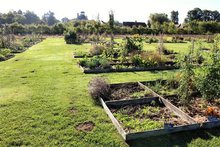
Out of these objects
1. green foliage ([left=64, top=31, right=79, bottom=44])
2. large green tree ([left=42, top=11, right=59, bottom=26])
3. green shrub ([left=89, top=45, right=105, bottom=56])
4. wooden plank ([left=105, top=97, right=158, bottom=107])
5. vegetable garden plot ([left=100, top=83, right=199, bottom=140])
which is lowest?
vegetable garden plot ([left=100, top=83, right=199, bottom=140])

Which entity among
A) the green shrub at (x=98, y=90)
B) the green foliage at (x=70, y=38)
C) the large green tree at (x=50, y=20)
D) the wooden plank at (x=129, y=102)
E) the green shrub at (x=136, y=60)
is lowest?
the wooden plank at (x=129, y=102)

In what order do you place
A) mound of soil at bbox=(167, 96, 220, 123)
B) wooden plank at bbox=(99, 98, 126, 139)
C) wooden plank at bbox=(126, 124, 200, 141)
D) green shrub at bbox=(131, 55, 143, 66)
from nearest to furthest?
wooden plank at bbox=(126, 124, 200, 141), wooden plank at bbox=(99, 98, 126, 139), mound of soil at bbox=(167, 96, 220, 123), green shrub at bbox=(131, 55, 143, 66)

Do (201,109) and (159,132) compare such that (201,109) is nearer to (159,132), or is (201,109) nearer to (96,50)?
(159,132)

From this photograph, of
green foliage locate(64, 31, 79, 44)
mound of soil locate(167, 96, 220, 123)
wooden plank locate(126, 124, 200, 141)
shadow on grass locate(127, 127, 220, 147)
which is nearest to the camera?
shadow on grass locate(127, 127, 220, 147)

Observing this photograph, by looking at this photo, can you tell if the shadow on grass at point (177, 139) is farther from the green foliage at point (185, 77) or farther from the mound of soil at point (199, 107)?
the green foliage at point (185, 77)

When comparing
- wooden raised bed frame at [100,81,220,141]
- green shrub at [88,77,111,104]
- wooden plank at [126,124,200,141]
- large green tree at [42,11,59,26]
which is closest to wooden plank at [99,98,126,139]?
wooden raised bed frame at [100,81,220,141]

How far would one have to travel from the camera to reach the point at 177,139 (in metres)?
4.88

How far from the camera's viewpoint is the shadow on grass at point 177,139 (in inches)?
185

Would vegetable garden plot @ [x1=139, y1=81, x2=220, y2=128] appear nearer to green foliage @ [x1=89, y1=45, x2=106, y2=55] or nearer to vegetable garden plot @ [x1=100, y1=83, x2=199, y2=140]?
vegetable garden plot @ [x1=100, y1=83, x2=199, y2=140]

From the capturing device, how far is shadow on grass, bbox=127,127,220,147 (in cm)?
470

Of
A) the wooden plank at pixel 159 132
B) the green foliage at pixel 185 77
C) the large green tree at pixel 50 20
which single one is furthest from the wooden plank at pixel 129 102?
the large green tree at pixel 50 20

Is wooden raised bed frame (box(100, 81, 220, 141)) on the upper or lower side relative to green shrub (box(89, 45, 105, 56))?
lower

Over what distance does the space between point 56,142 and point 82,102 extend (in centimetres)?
229

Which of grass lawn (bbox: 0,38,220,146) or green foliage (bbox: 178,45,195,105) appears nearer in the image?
grass lawn (bbox: 0,38,220,146)
